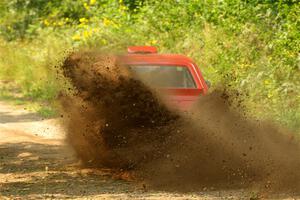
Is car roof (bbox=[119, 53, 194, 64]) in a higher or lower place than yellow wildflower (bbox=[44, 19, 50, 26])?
higher

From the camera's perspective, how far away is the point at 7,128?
14.8 metres

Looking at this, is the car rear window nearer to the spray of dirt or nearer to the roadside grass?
the spray of dirt

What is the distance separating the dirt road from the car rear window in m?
1.45

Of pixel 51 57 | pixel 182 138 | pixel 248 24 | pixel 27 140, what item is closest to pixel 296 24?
pixel 248 24

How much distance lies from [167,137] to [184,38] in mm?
9188

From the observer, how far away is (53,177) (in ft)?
32.2

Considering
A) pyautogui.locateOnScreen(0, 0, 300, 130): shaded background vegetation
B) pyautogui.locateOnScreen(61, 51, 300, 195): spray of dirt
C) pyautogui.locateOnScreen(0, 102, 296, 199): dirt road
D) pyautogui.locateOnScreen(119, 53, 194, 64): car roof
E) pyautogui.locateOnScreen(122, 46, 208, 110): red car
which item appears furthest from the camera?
pyautogui.locateOnScreen(0, 0, 300, 130): shaded background vegetation

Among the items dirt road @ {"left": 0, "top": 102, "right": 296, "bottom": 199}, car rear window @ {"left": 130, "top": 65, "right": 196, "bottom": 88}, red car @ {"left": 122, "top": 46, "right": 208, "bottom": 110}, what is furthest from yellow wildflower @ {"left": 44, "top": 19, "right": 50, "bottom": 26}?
car rear window @ {"left": 130, "top": 65, "right": 196, "bottom": 88}

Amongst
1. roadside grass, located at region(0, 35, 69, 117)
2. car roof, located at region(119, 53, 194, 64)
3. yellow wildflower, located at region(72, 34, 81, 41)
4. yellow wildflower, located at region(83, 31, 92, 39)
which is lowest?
roadside grass, located at region(0, 35, 69, 117)

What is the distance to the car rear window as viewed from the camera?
11383 millimetres

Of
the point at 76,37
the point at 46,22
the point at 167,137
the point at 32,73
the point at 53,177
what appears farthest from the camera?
the point at 46,22

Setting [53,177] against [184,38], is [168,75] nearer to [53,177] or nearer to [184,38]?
[53,177]

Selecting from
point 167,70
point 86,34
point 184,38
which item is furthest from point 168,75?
point 86,34

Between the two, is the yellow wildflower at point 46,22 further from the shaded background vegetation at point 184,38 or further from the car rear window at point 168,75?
the car rear window at point 168,75
